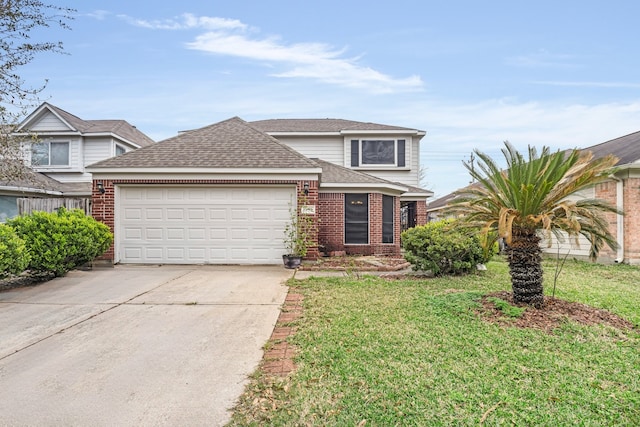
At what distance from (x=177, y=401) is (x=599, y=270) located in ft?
38.1

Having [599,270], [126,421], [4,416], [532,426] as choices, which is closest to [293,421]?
[126,421]

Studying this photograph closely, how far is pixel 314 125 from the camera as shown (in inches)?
754

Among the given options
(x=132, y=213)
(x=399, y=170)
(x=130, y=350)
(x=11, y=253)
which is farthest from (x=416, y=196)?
(x=130, y=350)

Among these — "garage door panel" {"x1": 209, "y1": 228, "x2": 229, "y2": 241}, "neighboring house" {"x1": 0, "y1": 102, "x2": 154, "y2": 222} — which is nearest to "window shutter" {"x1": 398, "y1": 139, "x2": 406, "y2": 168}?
"garage door panel" {"x1": 209, "y1": 228, "x2": 229, "y2": 241}

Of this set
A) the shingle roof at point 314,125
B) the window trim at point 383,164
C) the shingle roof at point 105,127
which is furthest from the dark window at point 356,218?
the shingle roof at point 105,127

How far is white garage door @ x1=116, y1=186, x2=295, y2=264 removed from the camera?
10.7m

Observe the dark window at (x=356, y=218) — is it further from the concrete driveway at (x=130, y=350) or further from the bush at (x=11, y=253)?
the bush at (x=11, y=253)

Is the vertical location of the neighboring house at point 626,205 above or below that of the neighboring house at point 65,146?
below

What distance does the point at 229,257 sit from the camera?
10.7 metres

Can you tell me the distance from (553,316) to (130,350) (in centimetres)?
535

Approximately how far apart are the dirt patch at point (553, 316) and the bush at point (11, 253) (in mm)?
8262

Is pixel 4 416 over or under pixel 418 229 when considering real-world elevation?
under

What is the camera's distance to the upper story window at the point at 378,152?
17.6 metres

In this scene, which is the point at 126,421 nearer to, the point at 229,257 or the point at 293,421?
the point at 293,421
